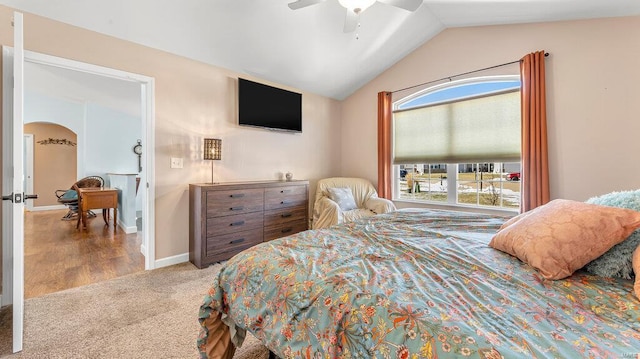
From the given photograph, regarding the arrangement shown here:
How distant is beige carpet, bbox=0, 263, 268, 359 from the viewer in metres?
1.57

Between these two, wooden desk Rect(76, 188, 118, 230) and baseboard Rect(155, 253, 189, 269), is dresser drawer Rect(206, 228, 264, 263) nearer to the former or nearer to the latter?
baseboard Rect(155, 253, 189, 269)

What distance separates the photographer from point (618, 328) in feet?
2.28

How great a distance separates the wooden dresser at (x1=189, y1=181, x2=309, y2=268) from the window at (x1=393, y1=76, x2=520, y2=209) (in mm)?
1915

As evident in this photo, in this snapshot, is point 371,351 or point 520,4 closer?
point 371,351

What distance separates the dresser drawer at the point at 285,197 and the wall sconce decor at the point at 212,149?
73cm

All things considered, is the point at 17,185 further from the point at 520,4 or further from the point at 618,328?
the point at 520,4

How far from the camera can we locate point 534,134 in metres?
2.74

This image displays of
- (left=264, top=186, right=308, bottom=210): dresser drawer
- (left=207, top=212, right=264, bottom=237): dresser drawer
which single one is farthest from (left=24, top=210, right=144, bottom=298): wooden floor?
(left=264, top=186, right=308, bottom=210): dresser drawer

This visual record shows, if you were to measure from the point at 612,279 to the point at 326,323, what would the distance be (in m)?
1.13

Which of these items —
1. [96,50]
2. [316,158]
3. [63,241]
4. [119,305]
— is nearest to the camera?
[119,305]

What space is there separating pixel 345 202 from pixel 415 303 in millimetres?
2926

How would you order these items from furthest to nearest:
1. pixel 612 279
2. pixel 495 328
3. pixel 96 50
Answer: pixel 96 50, pixel 612 279, pixel 495 328

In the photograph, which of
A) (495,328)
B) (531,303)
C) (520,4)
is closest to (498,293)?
(531,303)

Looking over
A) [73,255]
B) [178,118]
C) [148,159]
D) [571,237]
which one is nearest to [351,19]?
[178,118]
